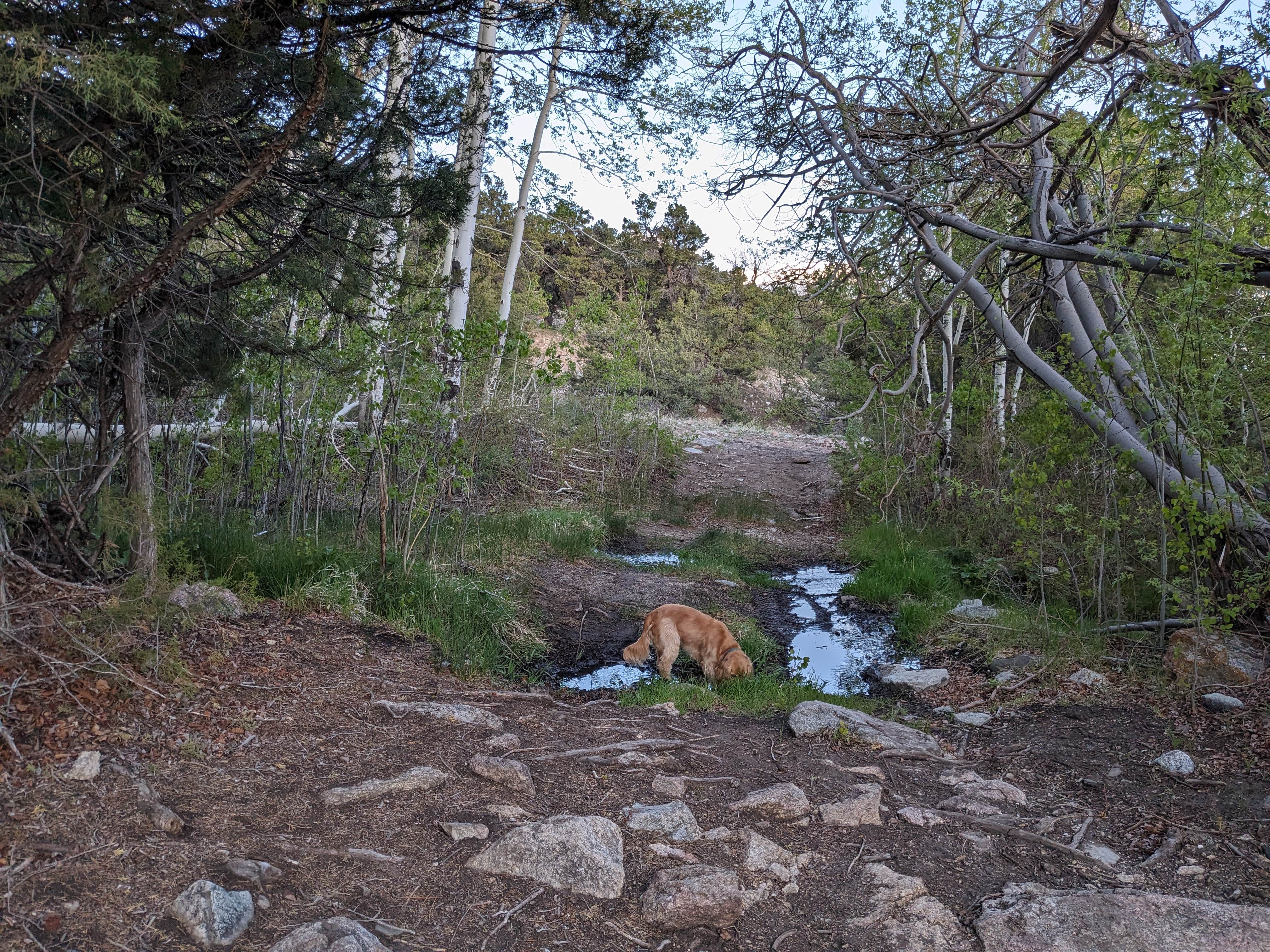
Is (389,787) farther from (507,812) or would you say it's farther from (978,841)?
(978,841)

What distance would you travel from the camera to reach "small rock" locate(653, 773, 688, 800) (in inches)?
149

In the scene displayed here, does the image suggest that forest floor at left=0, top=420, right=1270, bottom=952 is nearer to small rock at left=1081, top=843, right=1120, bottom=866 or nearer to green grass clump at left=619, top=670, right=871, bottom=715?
small rock at left=1081, top=843, right=1120, bottom=866

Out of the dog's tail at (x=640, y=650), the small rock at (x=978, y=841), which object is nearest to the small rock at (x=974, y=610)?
the dog's tail at (x=640, y=650)

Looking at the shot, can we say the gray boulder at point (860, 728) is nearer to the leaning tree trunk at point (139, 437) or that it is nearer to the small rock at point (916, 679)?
the small rock at point (916, 679)

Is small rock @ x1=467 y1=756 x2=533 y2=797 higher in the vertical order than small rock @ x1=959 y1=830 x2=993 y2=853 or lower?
higher

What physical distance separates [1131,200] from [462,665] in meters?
7.45

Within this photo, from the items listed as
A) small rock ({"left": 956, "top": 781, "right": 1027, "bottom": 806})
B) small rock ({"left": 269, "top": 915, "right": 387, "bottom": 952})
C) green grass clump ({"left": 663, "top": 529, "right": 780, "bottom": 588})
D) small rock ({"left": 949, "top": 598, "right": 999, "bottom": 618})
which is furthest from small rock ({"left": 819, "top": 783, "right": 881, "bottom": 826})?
green grass clump ({"left": 663, "top": 529, "right": 780, "bottom": 588})

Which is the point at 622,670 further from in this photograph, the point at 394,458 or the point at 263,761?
the point at 263,761

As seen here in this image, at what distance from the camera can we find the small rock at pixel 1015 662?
6.08 meters

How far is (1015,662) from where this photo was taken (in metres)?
6.24

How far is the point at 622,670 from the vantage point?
6652mm

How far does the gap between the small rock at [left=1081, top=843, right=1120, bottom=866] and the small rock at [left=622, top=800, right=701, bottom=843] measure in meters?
1.65

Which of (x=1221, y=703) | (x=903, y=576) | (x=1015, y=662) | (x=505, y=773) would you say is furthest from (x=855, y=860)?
(x=903, y=576)

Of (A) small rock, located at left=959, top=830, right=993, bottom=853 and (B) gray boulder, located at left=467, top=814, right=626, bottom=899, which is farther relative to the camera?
(A) small rock, located at left=959, top=830, right=993, bottom=853
